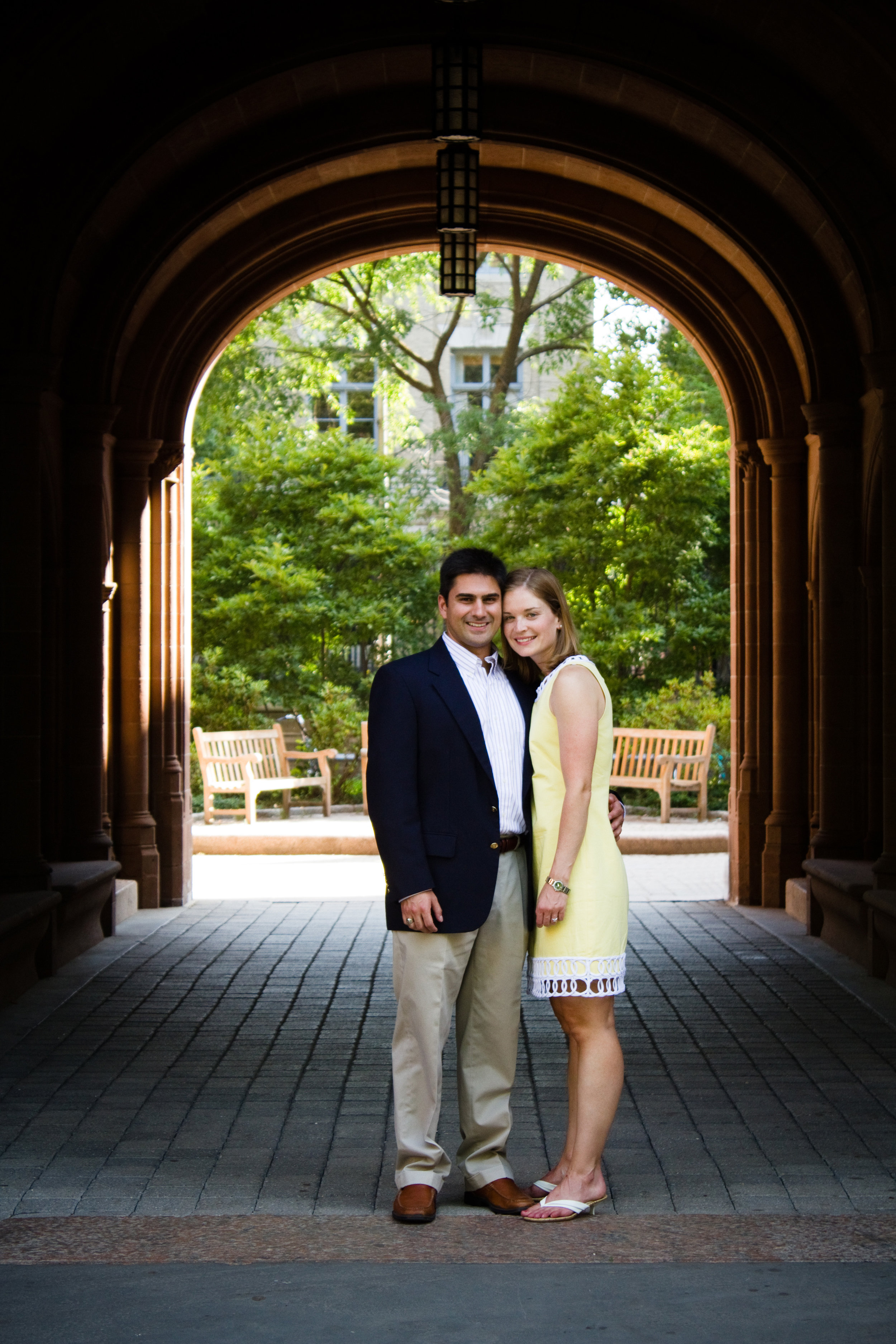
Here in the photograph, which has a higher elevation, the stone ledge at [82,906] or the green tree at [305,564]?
the green tree at [305,564]

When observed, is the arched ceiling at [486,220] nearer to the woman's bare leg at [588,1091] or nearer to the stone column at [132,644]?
the stone column at [132,644]

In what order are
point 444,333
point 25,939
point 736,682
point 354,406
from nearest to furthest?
point 25,939, point 736,682, point 444,333, point 354,406

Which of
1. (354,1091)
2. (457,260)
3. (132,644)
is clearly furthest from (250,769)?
(354,1091)

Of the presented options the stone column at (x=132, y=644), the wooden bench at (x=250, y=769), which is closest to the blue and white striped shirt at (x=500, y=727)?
the stone column at (x=132, y=644)

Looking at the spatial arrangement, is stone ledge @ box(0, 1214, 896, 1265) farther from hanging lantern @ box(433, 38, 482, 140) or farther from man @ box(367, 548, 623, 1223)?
hanging lantern @ box(433, 38, 482, 140)

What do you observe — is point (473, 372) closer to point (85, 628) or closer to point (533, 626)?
point (85, 628)

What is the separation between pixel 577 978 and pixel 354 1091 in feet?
5.89

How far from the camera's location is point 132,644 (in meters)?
10.2

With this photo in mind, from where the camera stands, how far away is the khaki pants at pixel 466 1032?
4.11m

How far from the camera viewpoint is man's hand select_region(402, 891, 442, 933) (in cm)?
403

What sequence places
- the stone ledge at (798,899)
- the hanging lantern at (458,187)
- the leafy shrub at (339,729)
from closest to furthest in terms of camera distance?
the hanging lantern at (458,187)
the stone ledge at (798,899)
the leafy shrub at (339,729)

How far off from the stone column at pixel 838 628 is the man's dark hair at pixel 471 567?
548 cm

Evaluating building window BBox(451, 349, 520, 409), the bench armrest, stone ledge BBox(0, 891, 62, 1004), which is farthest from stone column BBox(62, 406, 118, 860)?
building window BBox(451, 349, 520, 409)

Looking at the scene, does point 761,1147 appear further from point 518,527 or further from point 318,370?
point 318,370
